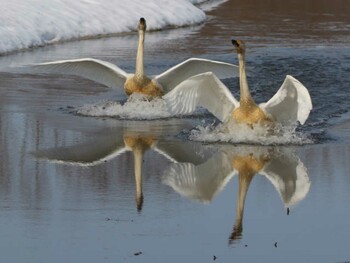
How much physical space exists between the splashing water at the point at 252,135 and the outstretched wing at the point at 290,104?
17 cm

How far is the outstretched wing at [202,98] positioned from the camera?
13414 millimetres

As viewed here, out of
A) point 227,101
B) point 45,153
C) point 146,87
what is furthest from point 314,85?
point 45,153

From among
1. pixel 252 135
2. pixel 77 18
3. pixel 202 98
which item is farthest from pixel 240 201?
pixel 77 18

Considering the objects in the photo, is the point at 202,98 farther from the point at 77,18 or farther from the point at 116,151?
the point at 77,18

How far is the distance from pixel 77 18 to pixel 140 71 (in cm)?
867

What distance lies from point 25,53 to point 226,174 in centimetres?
983

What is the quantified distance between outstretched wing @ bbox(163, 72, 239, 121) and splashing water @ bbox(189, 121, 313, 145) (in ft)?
1.41

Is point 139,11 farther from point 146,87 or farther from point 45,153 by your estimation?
point 45,153

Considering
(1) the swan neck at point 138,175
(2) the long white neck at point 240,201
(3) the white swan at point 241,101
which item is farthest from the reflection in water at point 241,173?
(3) the white swan at point 241,101

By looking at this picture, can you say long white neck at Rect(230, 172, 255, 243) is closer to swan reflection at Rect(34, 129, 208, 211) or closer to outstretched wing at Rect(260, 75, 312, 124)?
swan reflection at Rect(34, 129, 208, 211)

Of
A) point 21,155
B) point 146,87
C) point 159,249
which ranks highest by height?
point 146,87

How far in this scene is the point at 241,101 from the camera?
42.8ft

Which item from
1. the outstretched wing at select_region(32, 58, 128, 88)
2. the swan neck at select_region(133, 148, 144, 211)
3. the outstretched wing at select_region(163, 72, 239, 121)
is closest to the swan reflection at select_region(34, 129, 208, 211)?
the swan neck at select_region(133, 148, 144, 211)

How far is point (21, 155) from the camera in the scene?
38.5ft
